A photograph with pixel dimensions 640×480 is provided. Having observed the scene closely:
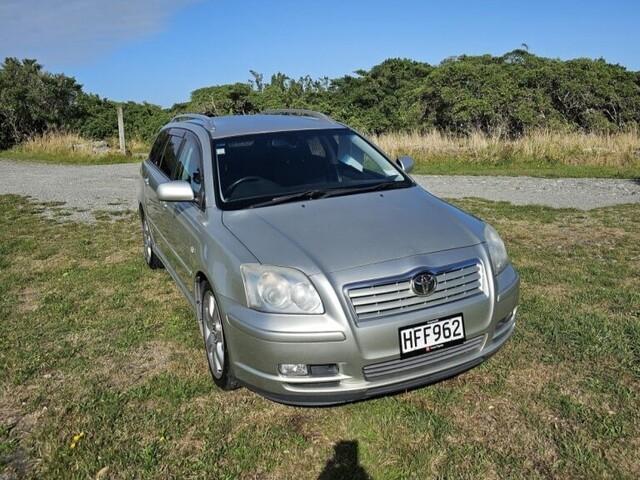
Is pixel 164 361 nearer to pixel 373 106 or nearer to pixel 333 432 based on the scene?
pixel 333 432

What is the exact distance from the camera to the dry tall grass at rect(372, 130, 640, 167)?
14562 millimetres

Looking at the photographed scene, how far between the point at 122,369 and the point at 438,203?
240 centimetres

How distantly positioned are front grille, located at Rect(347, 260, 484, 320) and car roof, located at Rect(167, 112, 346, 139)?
6.60ft

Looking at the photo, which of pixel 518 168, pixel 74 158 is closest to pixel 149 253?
pixel 518 168

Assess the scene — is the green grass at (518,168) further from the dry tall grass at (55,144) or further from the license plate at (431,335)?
the dry tall grass at (55,144)

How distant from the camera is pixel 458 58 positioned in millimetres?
30266

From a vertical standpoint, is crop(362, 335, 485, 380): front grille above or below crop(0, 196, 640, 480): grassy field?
above

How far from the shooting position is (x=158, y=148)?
573 centimetres

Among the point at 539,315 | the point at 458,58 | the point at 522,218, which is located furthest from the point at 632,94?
the point at 539,315

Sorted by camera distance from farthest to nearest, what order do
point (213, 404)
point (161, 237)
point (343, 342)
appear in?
point (161, 237) → point (213, 404) → point (343, 342)

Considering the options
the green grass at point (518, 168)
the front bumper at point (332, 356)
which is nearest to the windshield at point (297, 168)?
the front bumper at point (332, 356)

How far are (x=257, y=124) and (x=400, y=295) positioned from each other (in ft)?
7.75

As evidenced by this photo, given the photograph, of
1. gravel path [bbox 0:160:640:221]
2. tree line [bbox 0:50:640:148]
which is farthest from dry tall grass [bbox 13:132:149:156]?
gravel path [bbox 0:160:640:221]

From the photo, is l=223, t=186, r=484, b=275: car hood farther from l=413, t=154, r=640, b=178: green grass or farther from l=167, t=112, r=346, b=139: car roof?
l=413, t=154, r=640, b=178: green grass
